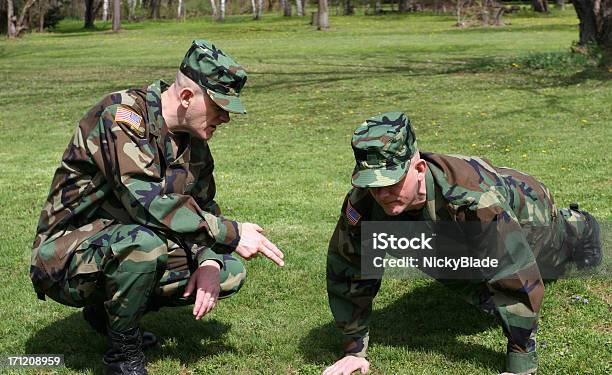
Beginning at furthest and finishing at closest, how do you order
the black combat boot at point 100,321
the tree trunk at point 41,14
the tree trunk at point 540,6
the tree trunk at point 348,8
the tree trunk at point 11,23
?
1. the tree trunk at point 348,8
2. the tree trunk at point 41,14
3. the tree trunk at point 540,6
4. the tree trunk at point 11,23
5. the black combat boot at point 100,321

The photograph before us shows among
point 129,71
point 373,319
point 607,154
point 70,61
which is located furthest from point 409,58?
point 373,319

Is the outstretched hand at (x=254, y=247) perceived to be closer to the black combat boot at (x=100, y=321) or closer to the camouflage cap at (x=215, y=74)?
the camouflage cap at (x=215, y=74)

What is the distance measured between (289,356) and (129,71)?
19364mm

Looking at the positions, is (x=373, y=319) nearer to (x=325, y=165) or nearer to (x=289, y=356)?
(x=289, y=356)

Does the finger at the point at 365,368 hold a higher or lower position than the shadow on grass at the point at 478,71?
lower

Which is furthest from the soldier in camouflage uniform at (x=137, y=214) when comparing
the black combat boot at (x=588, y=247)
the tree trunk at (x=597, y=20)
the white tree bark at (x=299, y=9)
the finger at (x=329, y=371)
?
the white tree bark at (x=299, y=9)

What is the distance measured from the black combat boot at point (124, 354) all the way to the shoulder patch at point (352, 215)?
3.75 ft

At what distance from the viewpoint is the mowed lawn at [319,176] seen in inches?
177

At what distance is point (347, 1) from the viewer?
66750mm

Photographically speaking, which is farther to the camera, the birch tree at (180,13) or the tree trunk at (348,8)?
the birch tree at (180,13)

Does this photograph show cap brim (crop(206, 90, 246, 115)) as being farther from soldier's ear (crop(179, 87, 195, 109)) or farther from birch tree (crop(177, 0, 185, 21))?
birch tree (crop(177, 0, 185, 21))

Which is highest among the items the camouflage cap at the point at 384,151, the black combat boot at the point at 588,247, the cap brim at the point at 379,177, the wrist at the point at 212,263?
the camouflage cap at the point at 384,151

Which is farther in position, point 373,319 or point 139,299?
point 373,319

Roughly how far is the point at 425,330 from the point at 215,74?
1.94 metres
